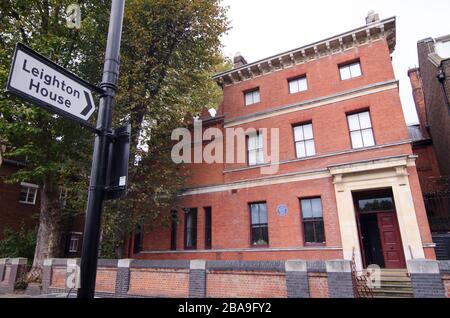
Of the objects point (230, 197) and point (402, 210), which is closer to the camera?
point (402, 210)

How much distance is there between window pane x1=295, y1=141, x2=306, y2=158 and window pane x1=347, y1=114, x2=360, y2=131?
2.55 m

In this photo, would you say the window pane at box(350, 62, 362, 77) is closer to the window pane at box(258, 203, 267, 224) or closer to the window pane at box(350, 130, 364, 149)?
the window pane at box(350, 130, 364, 149)

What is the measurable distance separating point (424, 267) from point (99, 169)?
8.44 meters

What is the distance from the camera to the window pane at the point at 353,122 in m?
14.7

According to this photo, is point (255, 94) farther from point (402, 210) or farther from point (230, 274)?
point (230, 274)

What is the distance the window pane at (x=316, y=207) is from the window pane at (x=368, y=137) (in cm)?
365

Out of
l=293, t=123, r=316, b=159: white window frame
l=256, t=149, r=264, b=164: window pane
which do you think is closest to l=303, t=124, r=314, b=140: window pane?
l=293, t=123, r=316, b=159: white window frame

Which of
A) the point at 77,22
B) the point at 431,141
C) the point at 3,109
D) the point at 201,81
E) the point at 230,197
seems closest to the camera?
the point at 77,22

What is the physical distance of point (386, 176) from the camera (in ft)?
43.0

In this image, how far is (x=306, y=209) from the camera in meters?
14.6

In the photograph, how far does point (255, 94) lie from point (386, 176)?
9014 mm

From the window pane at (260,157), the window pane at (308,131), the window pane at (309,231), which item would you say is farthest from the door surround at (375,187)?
the window pane at (260,157)

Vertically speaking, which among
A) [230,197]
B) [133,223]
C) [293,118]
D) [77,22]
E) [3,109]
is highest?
[293,118]
